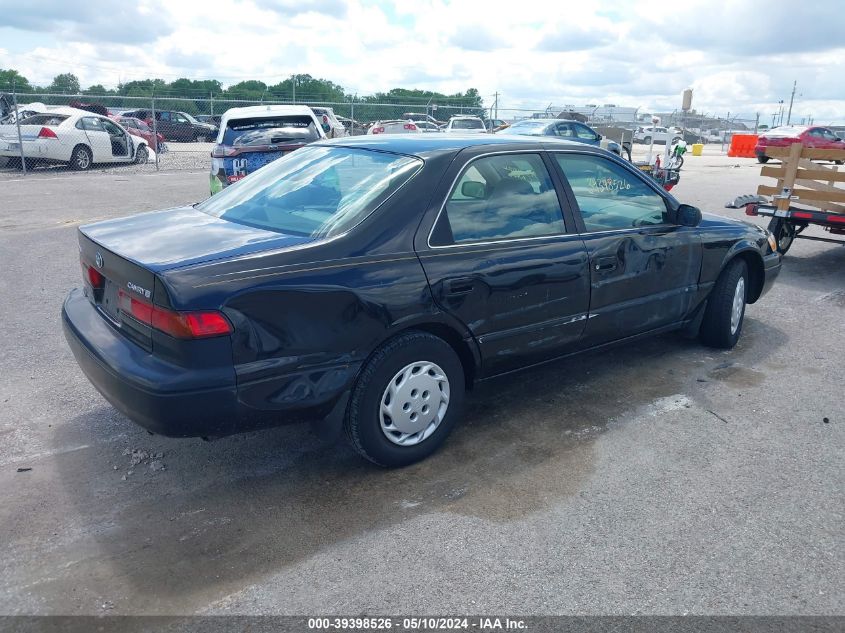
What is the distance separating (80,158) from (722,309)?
17640mm

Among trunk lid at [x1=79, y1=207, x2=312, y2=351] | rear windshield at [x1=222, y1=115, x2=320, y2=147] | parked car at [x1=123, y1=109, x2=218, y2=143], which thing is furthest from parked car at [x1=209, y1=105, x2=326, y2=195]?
parked car at [x1=123, y1=109, x2=218, y2=143]

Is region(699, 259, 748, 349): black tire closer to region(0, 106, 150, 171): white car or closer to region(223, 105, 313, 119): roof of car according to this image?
region(223, 105, 313, 119): roof of car

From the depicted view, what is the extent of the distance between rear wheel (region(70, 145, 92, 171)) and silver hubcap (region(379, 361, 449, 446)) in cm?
1764

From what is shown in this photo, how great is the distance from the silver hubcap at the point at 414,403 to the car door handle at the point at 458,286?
1.23 ft

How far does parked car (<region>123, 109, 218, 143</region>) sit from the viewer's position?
3322 cm

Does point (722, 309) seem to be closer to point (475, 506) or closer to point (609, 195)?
point (609, 195)

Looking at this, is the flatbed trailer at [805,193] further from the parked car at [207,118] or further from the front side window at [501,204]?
the parked car at [207,118]

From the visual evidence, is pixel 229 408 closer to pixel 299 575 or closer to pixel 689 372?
pixel 299 575


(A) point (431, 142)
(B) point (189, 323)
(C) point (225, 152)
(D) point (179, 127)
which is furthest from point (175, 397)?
(D) point (179, 127)

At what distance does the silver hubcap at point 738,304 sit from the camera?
553 centimetres

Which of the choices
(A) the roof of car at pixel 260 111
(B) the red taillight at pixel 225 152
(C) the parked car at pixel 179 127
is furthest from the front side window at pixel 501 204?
(C) the parked car at pixel 179 127

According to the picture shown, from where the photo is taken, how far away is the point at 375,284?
3.41 metres

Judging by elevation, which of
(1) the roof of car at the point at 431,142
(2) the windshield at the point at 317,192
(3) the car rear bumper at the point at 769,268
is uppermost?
(1) the roof of car at the point at 431,142

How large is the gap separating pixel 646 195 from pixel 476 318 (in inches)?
72.4
